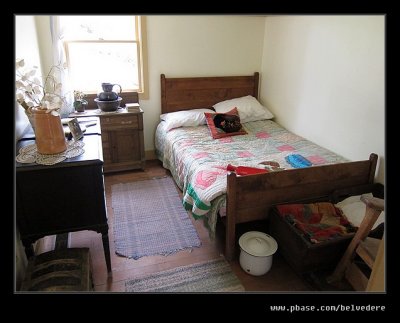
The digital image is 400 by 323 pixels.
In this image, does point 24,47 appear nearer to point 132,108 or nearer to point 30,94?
point 30,94

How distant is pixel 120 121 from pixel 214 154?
115cm

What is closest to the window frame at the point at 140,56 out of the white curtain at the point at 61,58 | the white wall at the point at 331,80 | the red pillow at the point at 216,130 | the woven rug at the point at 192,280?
the white curtain at the point at 61,58

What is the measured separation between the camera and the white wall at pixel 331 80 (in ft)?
6.87

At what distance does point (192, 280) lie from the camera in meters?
1.77

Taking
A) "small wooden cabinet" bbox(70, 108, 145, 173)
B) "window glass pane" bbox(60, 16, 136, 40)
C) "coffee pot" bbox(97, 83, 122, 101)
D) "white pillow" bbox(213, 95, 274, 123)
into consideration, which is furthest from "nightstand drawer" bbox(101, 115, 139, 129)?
"white pillow" bbox(213, 95, 274, 123)

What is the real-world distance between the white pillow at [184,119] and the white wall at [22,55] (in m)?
1.34

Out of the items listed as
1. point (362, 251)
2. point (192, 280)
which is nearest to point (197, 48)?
point (192, 280)

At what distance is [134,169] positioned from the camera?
129 inches

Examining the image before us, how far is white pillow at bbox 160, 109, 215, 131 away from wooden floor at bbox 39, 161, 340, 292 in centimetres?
125
